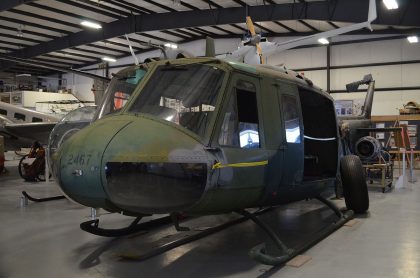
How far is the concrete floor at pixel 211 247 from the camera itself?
4168 mm

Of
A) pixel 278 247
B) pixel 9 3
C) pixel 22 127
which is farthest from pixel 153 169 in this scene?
pixel 9 3

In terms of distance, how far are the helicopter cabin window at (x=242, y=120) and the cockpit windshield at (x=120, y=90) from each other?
107cm

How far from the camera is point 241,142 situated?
13.9ft

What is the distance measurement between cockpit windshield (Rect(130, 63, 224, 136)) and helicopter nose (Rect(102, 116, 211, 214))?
285 mm

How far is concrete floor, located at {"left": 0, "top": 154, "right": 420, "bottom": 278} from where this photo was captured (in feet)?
13.7

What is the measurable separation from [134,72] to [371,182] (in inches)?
343

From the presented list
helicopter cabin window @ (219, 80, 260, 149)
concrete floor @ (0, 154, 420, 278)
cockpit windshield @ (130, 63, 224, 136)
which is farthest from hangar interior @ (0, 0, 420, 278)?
cockpit windshield @ (130, 63, 224, 136)

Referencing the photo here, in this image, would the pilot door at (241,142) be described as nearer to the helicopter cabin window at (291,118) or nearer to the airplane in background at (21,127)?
the helicopter cabin window at (291,118)

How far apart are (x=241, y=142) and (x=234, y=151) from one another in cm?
19

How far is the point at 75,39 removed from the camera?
2188cm

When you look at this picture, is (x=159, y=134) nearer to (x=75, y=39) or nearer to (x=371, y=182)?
(x=371, y=182)

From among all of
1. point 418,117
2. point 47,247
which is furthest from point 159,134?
point 418,117

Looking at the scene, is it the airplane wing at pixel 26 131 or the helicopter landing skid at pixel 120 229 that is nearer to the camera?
the helicopter landing skid at pixel 120 229

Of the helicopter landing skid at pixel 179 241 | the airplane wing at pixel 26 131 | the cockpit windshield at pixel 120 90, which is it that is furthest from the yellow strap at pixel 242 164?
the airplane wing at pixel 26 131
